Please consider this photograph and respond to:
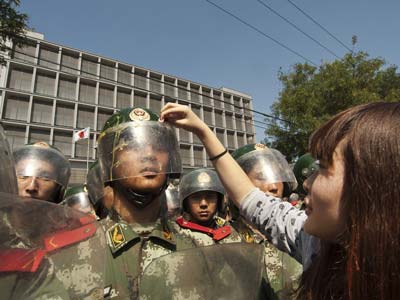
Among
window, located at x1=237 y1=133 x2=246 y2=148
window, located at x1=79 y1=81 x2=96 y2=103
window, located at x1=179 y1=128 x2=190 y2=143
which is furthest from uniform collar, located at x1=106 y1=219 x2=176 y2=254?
window, located at x1=237 y1=133 x2=246 y2=148

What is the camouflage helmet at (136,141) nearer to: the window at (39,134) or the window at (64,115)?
the window at (39,134)

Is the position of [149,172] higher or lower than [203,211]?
higher

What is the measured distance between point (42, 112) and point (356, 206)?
3296 cm

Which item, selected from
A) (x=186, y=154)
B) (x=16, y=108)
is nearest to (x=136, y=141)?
(x=16, y=108)

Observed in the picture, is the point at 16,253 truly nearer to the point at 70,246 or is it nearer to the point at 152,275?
the point at 70,246

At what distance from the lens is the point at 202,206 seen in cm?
353

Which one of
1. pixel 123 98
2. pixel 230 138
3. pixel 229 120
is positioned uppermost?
pixel 123 98

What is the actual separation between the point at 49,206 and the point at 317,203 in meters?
0.79

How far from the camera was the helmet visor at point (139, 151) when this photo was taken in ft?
6.41

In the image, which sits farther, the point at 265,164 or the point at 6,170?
the point at 265,164

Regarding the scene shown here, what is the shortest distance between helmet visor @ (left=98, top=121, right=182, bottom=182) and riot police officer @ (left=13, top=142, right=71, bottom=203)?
42.2 inches

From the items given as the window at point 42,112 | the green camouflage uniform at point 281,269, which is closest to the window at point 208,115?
the window at point 42,112

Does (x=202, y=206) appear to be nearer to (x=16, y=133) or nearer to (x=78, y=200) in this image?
(x=78, y=200)

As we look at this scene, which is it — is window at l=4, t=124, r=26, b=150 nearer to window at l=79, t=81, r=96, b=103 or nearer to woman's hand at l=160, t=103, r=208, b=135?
window at l=79, t=81, r=96, b=103
